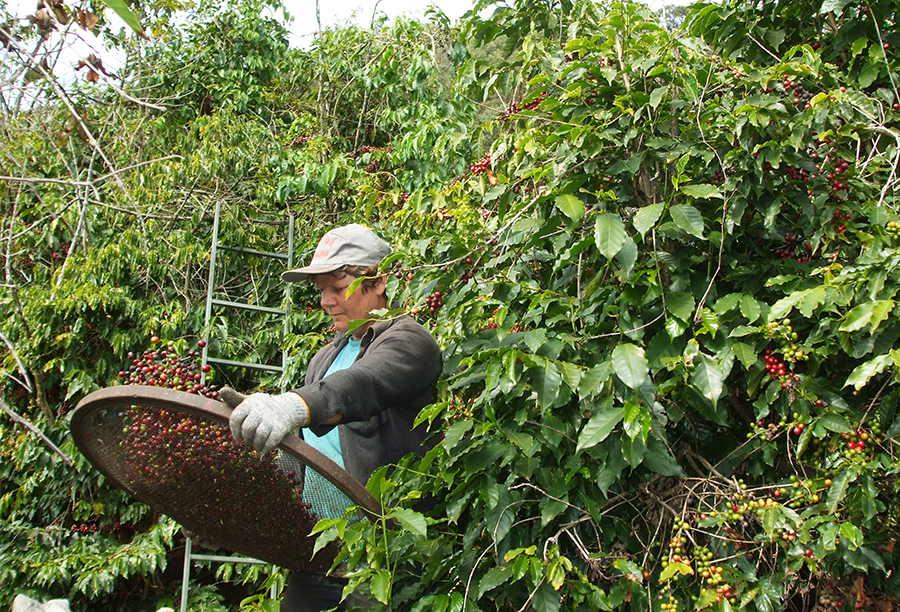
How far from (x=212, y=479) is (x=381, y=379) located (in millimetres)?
392

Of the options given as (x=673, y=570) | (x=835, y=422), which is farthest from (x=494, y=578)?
(x=835, y=422)

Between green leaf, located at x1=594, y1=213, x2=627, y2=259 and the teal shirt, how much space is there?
0.64 m

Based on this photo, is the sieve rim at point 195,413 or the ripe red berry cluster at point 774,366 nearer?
the sieve rim at point 195,413

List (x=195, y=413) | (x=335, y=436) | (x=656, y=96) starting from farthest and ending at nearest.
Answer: (x=335, y=436) < (x=656, y=96) < (x=195, y=413)

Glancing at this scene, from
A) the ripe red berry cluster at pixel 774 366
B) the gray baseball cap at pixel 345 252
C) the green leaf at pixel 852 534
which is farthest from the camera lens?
the gray baseball cap at pixel 345 252

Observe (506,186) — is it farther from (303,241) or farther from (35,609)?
(303,241)

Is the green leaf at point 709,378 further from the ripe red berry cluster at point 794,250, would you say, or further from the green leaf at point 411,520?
the green leaf at point 411,520

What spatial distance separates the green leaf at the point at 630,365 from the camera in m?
1.38

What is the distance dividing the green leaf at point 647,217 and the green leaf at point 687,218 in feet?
0.11

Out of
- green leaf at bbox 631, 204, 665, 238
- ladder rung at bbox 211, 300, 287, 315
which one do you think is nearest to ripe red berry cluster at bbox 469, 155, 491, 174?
green leaf at bbox 631, 204, 665, 238

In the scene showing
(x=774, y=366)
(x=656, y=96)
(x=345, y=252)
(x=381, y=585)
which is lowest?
(x=381, y=585)

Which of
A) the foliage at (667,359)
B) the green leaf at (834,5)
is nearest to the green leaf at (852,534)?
the foliage at (667,359)

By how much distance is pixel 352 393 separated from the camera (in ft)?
5.43

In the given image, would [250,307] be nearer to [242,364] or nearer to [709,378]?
[242,364]
